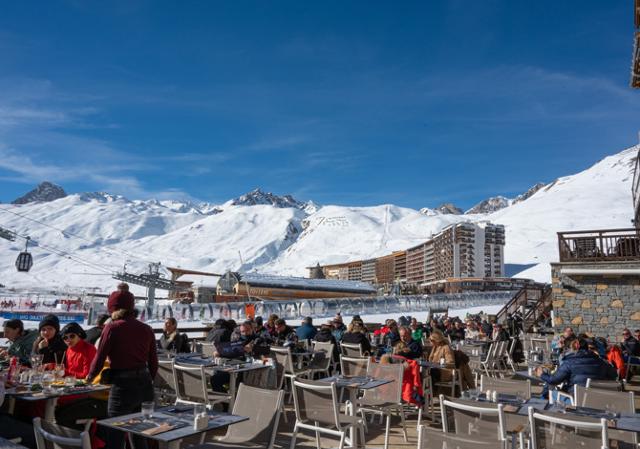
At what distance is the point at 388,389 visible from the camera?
5.30 meters

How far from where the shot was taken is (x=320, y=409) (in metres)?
4.23

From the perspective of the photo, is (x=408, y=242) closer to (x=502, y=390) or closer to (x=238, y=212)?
(x=238, y=212)

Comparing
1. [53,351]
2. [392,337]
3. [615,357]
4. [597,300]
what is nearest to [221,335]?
[53,351]

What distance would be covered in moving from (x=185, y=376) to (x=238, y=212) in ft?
576

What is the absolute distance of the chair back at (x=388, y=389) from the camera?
5.19m

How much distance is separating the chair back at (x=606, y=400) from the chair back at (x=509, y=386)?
0.42m

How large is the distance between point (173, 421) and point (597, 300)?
13516 mm

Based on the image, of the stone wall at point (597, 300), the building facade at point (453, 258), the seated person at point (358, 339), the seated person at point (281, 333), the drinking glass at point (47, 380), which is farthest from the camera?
the building facade at point (453, 258)

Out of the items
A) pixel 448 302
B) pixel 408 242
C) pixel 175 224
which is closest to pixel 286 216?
pixel 175 224

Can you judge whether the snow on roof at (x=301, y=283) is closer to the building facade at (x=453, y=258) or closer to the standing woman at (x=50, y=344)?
the building facade at (x=453, y=258)

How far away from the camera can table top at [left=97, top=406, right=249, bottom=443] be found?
289cm

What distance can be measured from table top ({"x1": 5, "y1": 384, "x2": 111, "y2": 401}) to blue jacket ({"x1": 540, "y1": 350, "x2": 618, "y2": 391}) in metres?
4.53

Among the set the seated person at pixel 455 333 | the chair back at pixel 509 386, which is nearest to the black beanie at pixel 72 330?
the chair back at pixel 509 386

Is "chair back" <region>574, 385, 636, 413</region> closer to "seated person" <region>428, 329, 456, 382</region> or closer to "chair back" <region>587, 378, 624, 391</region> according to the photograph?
"chair back" <region>587, 378, 624, 391</region>
